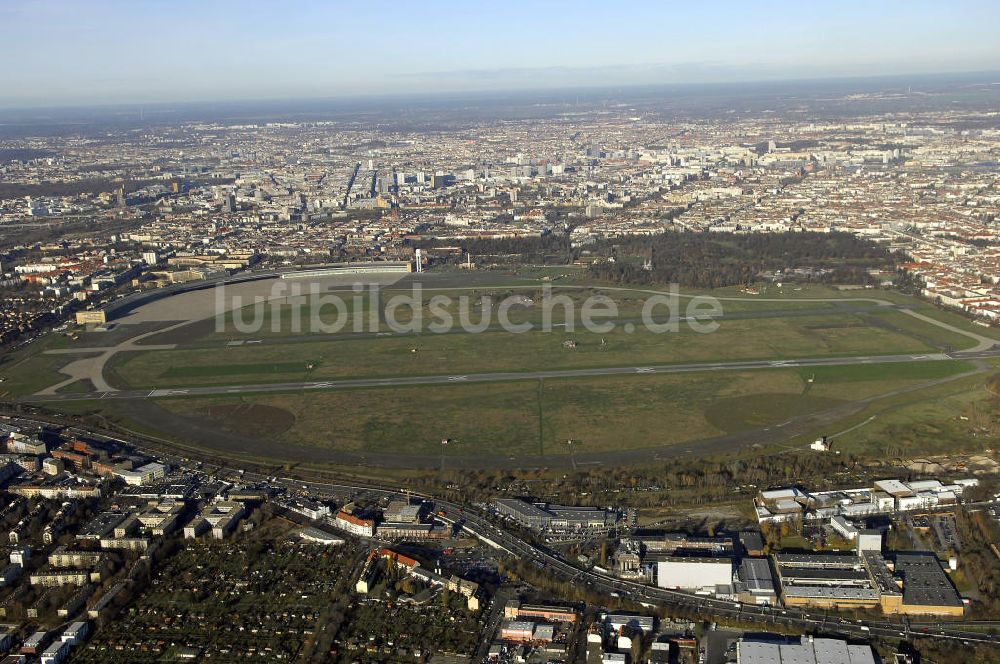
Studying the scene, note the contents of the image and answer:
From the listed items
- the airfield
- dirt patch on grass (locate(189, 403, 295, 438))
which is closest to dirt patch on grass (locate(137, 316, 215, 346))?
the airfield

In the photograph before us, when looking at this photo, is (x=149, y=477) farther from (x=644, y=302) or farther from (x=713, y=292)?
(x=713, y=292)

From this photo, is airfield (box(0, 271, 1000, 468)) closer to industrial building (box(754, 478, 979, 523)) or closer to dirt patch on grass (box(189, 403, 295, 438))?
dirt patch on grass (box(189, 403, 295, 438))

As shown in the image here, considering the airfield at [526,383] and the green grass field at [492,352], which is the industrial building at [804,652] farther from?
the green grass field at [492,352]

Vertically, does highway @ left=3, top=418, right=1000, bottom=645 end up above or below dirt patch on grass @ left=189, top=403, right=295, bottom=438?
below

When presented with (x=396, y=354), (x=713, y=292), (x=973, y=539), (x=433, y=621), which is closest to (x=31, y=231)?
(x=396, y=354)

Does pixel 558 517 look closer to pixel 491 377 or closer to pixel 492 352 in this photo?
pixel 491 377

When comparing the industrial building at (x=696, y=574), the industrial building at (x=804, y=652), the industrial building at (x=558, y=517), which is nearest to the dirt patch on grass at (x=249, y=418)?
the industrial building at (x=558, y=517)
